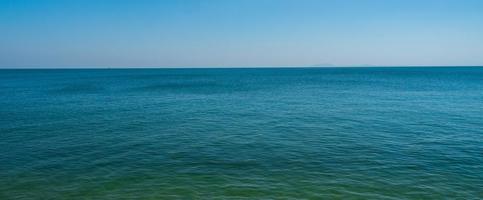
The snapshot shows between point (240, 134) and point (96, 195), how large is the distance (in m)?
17.3

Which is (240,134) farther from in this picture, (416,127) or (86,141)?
(416,127)

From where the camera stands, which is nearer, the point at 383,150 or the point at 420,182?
the point at 420,182

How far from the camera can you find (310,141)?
3039 centimetres

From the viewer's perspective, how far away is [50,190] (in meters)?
19.3

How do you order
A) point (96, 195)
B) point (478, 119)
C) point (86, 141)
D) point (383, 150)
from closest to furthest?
point (96, 195)
point (383, 150)
point (86, 141)
point (478, 119)

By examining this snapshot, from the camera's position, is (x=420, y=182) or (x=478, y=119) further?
(x=478, y=119)

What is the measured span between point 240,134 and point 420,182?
1753 cm

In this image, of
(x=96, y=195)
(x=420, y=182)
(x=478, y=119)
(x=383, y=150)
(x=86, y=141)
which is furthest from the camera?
(x=478, y=119)

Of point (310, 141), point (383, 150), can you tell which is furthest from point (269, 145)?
point (383, 150)

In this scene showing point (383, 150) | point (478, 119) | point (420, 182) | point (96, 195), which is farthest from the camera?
point (478, 119)

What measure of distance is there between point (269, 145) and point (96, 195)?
47.8 ft

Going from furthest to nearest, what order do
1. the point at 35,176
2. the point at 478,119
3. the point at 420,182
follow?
the point at 478,119, the point at 35,176, the point at 420,182

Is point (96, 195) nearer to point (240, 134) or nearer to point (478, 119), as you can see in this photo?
point (240, 134)

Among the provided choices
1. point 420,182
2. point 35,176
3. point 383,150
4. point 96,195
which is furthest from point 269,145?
point 35,176
